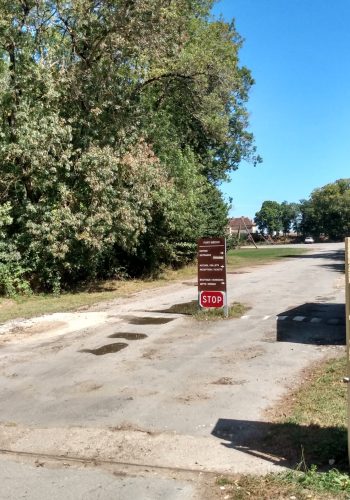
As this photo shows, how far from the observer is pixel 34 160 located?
16.4 metres

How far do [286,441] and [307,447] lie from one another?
10.2 inches

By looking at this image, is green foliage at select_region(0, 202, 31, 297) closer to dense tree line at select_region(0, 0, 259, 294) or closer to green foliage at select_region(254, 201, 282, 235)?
dense tree line at select_region(0, 0, 259, 294)

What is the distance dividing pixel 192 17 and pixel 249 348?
2197 centimetres

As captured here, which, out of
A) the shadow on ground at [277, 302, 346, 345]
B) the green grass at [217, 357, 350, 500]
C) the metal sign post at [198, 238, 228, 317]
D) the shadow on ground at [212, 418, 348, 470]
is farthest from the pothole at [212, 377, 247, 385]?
the metal sign post at [198, 238, 228, 317]

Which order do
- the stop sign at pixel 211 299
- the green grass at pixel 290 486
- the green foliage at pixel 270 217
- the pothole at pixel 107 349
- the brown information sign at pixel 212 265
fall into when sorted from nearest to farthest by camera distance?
the green grass at pixel 290 486 → the pothole at pixel 107 349 → the brown information sign at pixel 212 265 → the stop sign at pixel 211 299 → the green foliage at pixel 270 217

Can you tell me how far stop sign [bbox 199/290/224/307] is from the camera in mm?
12500

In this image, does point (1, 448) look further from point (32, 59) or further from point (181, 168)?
point (181, 168)

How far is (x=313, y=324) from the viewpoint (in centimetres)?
1129

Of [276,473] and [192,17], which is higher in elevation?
[192,17]

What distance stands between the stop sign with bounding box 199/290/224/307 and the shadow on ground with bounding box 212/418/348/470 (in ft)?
22.5

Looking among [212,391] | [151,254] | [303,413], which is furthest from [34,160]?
[303,413]

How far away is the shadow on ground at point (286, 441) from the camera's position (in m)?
4.47

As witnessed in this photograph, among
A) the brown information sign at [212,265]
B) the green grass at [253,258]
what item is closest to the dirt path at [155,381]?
the brown information sign at [212,265]

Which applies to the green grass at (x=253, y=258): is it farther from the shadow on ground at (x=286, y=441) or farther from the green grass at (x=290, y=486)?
the green grass at (x=290, y=486)
